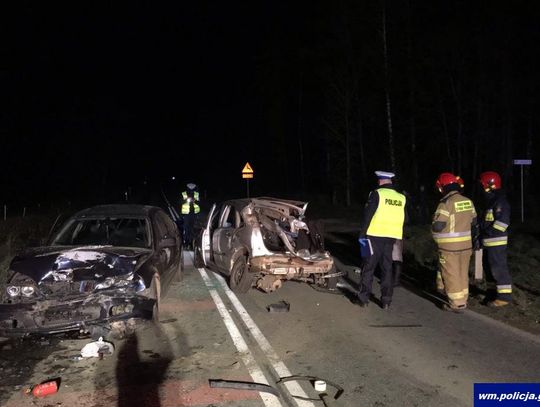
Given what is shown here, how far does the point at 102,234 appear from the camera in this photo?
26.1 feet

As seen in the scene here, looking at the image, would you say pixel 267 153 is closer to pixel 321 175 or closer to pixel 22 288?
pixel 321 175

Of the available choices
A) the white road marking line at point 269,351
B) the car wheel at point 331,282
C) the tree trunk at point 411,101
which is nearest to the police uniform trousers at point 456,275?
the car wheel at point 331,282

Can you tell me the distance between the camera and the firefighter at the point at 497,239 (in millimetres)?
7469

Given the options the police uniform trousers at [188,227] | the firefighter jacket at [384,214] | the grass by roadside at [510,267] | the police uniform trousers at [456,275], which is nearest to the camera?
the grass by roadside at [510,267]

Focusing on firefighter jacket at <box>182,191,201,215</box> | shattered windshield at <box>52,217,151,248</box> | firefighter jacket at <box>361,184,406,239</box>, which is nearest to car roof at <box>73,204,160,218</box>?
shattered windshield at <box>52,217,151,248</box>

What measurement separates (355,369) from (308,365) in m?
0.48

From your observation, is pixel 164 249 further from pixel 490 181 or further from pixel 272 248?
pixel 490 181

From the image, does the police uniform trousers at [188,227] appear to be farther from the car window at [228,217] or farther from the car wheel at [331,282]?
the car wheel at [331,282]

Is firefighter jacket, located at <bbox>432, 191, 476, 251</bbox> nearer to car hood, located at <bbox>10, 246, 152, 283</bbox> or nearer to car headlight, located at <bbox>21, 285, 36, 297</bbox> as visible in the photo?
car hood, located at <bbox>10, 246, 152, 283</bbox>

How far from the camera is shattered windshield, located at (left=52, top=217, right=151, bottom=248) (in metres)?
7.57

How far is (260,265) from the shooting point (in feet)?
27.0

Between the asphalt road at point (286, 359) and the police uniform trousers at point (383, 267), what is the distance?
230 mm


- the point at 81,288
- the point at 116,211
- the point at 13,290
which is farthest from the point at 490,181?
the point at 13,290

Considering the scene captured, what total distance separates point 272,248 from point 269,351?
116 inches
